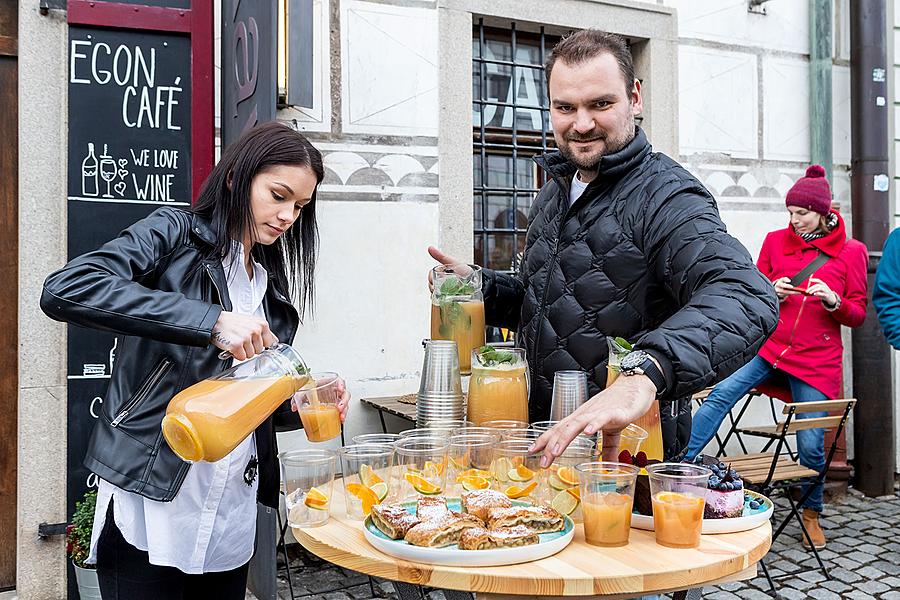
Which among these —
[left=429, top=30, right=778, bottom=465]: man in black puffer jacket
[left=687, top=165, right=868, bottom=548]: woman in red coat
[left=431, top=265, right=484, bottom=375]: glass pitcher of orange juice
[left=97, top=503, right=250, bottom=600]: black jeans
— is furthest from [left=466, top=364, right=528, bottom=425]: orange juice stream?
[left=687, top=165, right=868, bottom=548]: woman in red coat

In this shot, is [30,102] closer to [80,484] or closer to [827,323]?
[80,484]

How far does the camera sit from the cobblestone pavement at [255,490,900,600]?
4.23 m

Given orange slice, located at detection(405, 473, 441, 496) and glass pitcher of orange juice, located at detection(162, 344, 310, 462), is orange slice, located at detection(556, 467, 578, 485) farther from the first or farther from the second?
glass pitcher of orange juice, located at detection(162, 344, 310, 462)

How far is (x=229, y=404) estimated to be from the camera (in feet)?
5.98

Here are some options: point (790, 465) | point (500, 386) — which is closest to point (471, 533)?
point (500, 386)

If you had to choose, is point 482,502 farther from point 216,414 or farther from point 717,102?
point 717,102

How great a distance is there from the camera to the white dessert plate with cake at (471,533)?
1.55 meters

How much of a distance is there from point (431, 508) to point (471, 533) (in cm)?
15

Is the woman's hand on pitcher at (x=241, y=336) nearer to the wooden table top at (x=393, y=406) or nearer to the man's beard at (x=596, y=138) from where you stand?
the man's beard at (x=596, y=138)

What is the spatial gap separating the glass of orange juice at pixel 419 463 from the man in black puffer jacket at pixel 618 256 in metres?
0.39

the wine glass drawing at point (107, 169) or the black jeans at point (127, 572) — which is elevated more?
the wine glass drawing at point (107, 169)

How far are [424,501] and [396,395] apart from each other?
3247 mm

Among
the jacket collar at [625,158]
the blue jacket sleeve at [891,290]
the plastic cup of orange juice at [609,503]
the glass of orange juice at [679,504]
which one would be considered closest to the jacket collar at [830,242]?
the blue jacket sleeve at [891,290]

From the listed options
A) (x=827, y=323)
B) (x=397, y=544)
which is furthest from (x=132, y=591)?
(x=827, y=323)
